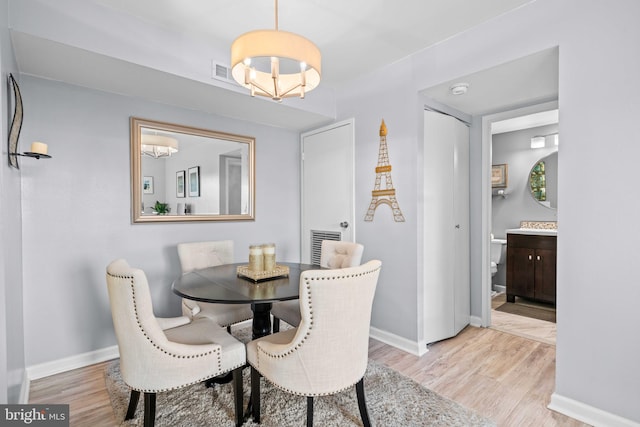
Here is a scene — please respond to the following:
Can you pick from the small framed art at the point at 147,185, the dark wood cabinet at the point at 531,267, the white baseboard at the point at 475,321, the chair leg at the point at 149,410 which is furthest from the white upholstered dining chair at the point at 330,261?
the dark wood cabinet at the point at 531,267

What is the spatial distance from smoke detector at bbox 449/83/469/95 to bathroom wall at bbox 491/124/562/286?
238 cm

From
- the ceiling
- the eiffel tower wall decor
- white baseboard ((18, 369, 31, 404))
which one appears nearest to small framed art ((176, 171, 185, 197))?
the ceiling

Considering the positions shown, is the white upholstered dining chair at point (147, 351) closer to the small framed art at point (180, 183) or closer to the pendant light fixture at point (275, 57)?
the pendant light fixture at point (275, 57)

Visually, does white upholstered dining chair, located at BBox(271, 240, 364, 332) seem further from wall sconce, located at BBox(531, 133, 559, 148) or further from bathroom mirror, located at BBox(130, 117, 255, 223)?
wall sconce, located at BBox(531, 133, 559, 148)

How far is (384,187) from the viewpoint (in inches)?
114

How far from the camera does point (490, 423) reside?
1.78 m

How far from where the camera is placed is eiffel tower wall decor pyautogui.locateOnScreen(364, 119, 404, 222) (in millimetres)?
2816

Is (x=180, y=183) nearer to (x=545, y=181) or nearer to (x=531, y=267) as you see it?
(x=531, y=267)

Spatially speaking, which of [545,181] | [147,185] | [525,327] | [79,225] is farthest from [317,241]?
[545,181]

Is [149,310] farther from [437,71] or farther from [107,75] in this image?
[437,71]

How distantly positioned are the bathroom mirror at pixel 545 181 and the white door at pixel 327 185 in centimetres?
278

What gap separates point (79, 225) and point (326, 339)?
2162mm

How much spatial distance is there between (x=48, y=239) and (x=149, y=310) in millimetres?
1479

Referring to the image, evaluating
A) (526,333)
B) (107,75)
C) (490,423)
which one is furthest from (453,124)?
(107,75)
